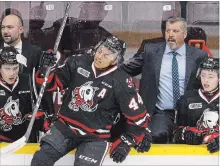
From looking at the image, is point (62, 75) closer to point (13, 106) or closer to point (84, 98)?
point (84, 98)

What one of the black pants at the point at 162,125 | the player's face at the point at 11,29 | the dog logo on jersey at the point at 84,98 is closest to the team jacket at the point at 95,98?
the dog logo on jersey at the point at 84,98

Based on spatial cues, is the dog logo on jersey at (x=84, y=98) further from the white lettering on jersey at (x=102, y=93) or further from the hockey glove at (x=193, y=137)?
the hockey glove at (x=193, y=137)

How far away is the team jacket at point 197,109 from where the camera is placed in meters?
3.05

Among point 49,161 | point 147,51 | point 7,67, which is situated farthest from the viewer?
point 147,51

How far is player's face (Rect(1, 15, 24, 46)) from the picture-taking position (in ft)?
10.4

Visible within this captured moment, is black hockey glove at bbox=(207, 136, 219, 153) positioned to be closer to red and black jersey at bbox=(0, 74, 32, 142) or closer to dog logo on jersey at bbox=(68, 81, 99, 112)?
dog logo on jersey at bbox=(68, 81, 99, 112)

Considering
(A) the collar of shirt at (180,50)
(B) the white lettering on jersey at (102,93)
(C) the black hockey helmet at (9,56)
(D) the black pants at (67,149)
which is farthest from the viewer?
(A) the collar of shirt at (180,50)

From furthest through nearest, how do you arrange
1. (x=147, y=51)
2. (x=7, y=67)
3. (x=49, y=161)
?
(x=147, y=51), (x=7, y=67), (x=49, y=161)

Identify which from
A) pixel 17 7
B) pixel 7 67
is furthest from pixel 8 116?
pixel 17 7

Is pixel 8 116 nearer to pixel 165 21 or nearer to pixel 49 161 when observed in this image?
pixel 49 161

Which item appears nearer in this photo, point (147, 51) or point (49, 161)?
point (49, 161)

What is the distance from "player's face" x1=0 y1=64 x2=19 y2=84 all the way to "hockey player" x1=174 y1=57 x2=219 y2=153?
84cm

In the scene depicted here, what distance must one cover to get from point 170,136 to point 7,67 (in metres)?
0.90

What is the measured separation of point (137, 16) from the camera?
3.36 meters
